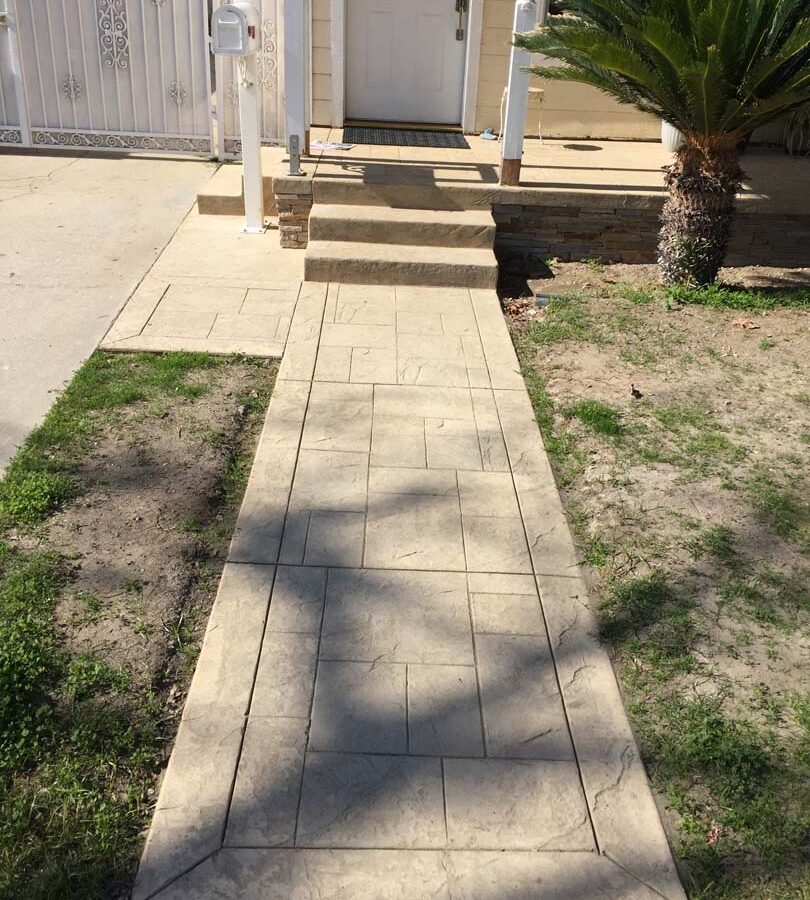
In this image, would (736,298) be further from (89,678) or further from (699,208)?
(89,678)

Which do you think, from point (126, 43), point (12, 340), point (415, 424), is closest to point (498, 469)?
point (415, 424)

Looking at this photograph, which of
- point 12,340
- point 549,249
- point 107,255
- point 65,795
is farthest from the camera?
point 549,249

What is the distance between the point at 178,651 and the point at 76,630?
344 mm

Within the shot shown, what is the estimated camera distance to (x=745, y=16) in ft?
17.2

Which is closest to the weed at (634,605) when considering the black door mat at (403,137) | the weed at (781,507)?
the weed at (781,507)

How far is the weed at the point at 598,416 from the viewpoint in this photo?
4.38 meters

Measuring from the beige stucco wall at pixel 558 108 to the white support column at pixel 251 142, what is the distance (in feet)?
9.24

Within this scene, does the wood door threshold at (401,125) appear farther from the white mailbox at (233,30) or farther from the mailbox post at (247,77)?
the white mailbox at (233,30)

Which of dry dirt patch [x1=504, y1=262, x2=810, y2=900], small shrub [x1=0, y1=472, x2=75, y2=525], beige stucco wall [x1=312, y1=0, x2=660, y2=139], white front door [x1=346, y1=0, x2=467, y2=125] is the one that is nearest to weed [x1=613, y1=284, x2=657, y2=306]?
dry dirt patch [x1=504, y1=262, x2=810, y2=900]

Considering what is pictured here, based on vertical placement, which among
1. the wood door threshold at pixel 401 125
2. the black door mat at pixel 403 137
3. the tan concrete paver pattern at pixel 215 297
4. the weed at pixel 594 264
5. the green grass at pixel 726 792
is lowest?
the green grass at pixel 726 792

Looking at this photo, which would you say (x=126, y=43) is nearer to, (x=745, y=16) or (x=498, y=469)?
(x=745, y=16)

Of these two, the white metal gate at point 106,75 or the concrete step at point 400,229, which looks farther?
the white metal gate at point 106,75

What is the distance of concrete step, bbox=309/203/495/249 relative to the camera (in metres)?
6.38

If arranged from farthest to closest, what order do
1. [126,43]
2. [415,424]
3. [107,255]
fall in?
[126,43] → [107,255] → [415,424]
